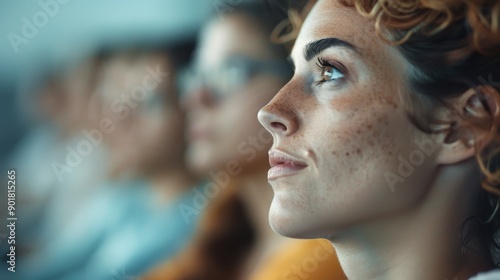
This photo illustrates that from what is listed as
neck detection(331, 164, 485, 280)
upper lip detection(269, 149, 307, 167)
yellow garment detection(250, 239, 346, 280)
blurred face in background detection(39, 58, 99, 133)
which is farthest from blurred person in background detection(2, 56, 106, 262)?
neck detection(331, 164, 485, 280)

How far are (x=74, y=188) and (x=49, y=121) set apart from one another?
14cm

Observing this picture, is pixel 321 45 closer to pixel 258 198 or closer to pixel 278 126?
pixel 278 126

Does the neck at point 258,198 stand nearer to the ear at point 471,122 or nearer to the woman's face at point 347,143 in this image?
the woman's face at point 347,143

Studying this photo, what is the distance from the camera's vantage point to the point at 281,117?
2.85ft

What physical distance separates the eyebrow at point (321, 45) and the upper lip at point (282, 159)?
0.46 ft

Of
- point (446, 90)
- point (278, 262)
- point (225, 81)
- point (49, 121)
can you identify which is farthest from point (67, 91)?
point (446, 90)

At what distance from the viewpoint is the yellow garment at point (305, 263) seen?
1106 mm

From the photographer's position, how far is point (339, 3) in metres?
0.90

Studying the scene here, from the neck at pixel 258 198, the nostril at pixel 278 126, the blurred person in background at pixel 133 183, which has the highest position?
the nostril at pixel 278 126

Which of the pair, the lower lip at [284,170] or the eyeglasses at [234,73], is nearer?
the lower lip at [284,170]

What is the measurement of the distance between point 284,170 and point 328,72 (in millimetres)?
148

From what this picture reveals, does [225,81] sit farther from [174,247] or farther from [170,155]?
[174,247]

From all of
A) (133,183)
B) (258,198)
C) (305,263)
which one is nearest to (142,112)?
(133,183)

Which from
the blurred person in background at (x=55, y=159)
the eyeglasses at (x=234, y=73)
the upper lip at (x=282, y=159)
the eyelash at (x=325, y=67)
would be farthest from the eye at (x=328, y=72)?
Answer: the blurred person in background at (x=55, y=159)
